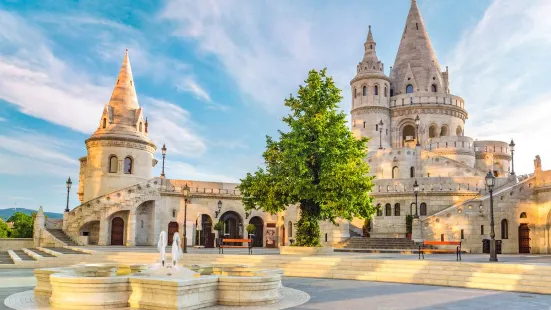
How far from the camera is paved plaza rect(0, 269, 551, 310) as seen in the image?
12680 mm

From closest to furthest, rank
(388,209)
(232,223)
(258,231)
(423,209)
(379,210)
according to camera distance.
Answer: (423,209), (379,210), (388,209), (258,231), (232,223)

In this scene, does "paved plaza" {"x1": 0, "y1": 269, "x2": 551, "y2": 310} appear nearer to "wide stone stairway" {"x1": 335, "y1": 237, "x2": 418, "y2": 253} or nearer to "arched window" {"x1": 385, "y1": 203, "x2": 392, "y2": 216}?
"wide stone stairway" {"x1": 335, "y1": 237, "x2": 418, "y2": 253}

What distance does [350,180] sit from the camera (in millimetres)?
25703

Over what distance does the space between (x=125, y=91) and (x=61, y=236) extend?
15.4 metres

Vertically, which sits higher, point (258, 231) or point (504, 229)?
point (504, 229)

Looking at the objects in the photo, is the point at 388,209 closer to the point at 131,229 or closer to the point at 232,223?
the point at 232,223

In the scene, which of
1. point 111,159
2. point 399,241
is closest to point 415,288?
point 399,241

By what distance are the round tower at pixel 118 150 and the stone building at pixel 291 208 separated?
0.09m

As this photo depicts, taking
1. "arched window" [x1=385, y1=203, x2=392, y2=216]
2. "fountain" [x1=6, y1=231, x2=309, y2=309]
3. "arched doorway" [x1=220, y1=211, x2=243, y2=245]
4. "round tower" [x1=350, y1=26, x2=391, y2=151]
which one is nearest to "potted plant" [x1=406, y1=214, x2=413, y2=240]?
"arched window" [x1=385, y1=203, x2=392, y2=216]

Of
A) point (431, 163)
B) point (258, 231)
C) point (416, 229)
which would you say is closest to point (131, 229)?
point (258, 231)

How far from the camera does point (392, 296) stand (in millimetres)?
14391

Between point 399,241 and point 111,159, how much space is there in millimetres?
24841

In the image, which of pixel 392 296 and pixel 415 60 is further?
pixel 415 60

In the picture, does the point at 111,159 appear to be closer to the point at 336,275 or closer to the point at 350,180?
the point at 350,180
